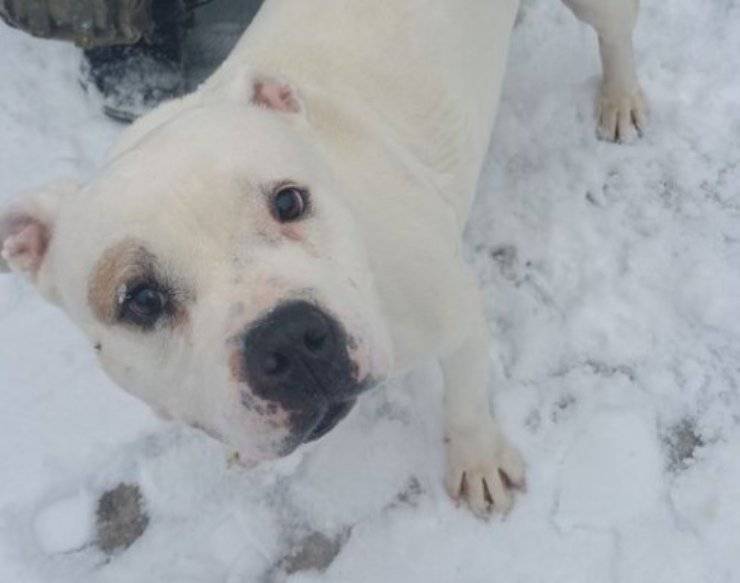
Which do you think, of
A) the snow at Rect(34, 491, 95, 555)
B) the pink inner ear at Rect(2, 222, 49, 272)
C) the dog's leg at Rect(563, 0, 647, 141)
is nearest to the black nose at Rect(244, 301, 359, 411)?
the pink inner ear at Rect(2, 222, 49, 272)

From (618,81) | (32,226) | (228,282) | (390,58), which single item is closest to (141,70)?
(390,58)

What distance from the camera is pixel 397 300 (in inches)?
88.7

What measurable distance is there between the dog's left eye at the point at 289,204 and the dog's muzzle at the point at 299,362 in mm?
263

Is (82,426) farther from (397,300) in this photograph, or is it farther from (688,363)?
(688,363)

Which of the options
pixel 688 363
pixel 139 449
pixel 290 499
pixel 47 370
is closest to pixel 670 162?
pixel 688 363

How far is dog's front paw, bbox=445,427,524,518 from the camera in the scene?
9.74 ft

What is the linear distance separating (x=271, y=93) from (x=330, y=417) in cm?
83

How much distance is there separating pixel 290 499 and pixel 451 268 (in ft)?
3.92

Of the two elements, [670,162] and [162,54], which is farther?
[162,54]

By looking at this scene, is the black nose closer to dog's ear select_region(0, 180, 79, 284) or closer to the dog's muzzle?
the dog's muzzle

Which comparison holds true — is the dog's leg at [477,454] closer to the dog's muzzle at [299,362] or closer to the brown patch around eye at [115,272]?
the dog's muzzle at [299,362]

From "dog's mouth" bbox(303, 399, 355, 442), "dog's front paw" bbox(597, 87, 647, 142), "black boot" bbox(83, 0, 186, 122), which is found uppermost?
"dog's mouth" bbox(303, 399, 355, 442)

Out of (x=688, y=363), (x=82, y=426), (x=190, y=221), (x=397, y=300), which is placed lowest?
(x=82, y=426)

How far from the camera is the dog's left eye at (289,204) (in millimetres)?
1965
